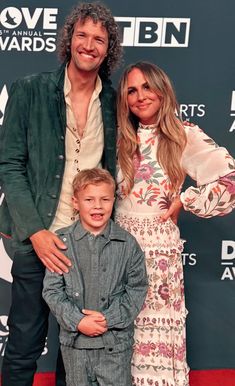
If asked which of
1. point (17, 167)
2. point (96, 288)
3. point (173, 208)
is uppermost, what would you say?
point (17, 167)

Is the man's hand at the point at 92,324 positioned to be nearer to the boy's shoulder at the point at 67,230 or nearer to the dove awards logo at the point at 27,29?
the boy's shoulder at the point at 67,230

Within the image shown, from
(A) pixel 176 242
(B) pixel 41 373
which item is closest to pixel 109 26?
(A) pixel 176 242

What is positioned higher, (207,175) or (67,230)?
(207,175)

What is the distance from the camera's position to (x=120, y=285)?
6.16 feet

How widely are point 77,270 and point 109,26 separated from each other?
761 millimetres

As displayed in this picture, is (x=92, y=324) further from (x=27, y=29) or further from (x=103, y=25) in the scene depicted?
(x=27, y=29)

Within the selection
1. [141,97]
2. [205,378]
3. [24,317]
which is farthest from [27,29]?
[205,378]

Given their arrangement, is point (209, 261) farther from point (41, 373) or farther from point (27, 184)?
point (27, 184)

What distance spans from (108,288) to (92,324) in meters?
0.12

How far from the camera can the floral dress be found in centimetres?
200

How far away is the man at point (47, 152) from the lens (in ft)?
6.18

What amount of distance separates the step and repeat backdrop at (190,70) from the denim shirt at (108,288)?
0.79 meters

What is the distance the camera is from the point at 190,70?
254 centimetres

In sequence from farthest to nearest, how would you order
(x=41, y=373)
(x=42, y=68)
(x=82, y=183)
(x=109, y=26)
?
1. (x=41, y=373)
2. (x=42, y=68)
3. (x=109, y=26)
4. (x=82, y=183)
